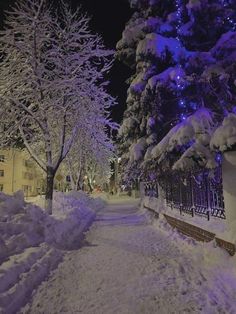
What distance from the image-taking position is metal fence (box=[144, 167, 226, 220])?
948cm

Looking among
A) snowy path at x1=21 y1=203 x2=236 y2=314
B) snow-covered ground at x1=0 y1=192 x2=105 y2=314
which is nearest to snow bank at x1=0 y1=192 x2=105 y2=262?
snow-covered ground at x1=0 y1=192 x2=105 y2=314

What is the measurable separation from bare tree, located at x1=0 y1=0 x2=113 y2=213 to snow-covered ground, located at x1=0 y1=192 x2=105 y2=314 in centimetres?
673

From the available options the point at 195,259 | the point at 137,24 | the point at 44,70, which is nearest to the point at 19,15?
the point at 44,70

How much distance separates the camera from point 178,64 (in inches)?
566

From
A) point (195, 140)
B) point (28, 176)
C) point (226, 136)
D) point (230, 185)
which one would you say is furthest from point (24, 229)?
point (28, 176)

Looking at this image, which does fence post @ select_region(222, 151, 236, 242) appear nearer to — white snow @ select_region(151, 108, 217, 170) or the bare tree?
white snow @ select_region(151, 108, 217, 170)

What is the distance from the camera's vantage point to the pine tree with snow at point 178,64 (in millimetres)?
13070

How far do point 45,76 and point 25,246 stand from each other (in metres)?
12.6

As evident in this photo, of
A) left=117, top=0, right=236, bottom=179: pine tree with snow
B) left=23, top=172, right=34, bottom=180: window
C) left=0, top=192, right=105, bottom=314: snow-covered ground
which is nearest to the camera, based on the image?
left=0, top=192, right=105, bottom=314: snow-covered ground

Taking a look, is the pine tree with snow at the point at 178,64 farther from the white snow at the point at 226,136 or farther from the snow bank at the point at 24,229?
the snow bank at the point at 24,229

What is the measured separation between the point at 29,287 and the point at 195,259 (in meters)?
3.88

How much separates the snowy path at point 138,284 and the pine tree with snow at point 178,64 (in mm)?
3236

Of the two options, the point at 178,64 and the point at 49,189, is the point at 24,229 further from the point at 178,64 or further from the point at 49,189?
the point at 49,189

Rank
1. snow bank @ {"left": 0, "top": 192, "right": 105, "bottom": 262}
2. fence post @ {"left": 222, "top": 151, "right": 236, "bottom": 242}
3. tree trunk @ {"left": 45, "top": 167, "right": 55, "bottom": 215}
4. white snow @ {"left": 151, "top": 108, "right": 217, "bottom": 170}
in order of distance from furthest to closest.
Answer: tree trunk @ {"left": 45, "top": 167, "right": 55, "bottom": 215} → white snow @ {"left": 151, "top": 108, "right": 217, "bottom": 170} → snow bank @ {"left": 0, "top": 192, "right": 105, "bottom": 262} → fence post @ {"left": 222, "top": 151, "right": 236, "bottom": 242}
